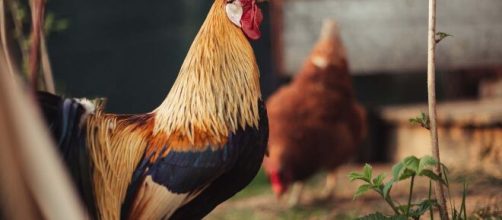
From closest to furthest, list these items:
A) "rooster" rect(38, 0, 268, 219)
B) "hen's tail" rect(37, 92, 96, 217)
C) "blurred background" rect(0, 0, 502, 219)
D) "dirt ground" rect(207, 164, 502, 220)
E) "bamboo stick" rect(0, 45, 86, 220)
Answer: "bamboo stick" rect(0, 45, 86, 220), "hen's tail" rect(37, 92, 96, 217), "rooster" rect(38, 0, 268, 219), "dirt ground" rect(207, 164, 502, 220), "blurred background" rect(0, 0, 502, 219)

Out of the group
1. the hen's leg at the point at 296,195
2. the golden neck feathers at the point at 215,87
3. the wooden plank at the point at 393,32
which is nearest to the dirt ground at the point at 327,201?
the hen's leg at the point at 296,195

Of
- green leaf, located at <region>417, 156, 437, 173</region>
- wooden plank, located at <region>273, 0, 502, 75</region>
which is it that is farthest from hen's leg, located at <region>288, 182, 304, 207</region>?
green leaf, located at <region>417, 156, 437, 173</region>

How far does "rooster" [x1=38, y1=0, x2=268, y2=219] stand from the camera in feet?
7.77

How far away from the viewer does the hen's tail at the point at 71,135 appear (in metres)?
2.24

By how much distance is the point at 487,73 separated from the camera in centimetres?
749

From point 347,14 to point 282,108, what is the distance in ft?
7.05

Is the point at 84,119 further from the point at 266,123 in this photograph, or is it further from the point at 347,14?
the point at 347,14

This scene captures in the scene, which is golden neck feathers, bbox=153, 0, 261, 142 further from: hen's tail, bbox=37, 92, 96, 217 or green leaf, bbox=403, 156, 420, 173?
green leaf, bbox=403, 156, 420, 173

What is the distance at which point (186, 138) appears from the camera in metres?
2.46

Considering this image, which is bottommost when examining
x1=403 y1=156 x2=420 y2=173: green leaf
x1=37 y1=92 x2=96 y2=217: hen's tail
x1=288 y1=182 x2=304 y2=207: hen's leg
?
x1=288 y1=182 x2=304 y2=207: hen's leg

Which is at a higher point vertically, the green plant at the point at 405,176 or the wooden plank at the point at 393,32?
the green plant at the point at 405,176

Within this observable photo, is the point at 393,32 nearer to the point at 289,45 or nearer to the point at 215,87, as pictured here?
the point at 289,45

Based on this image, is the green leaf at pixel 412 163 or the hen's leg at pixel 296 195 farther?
the hen's leg at pixel 296 195

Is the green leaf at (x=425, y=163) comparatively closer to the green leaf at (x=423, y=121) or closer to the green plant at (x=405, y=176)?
the green plant at (x=405, y=176)
